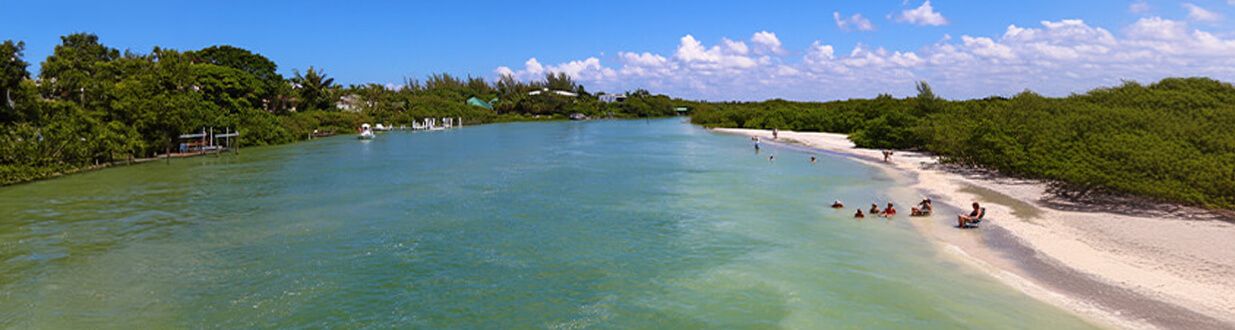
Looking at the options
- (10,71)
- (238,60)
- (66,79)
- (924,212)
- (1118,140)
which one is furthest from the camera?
(238,60)

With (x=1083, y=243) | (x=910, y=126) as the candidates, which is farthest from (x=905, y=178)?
(x=910, y=126)

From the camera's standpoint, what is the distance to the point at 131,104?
143 feet

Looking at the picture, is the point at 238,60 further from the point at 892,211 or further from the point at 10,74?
the point at 892,211

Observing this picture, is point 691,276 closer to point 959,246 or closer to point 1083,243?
Answer: point 959,246

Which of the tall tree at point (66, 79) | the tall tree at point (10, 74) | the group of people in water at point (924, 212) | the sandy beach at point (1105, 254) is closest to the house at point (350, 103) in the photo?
the tall tree at point (66, 79)

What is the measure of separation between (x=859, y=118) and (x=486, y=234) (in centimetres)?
6908

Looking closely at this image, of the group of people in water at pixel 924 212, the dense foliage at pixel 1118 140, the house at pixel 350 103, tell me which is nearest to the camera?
the group of people in water at pixel 924 212

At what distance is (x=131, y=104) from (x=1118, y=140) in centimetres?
5796

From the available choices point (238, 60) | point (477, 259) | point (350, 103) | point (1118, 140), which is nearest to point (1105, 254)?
point (1118, 140)

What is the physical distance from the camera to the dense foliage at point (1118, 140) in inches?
882

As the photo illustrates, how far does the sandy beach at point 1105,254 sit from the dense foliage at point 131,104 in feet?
149

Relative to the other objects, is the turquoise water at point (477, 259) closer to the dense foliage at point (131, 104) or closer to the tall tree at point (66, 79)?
the dense foliage at point (131, 104)

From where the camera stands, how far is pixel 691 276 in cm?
1684

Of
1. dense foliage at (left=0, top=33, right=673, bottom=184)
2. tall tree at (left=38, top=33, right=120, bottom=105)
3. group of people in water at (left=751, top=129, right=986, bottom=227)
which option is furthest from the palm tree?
group of people in water at (left=751, top=129, right=986, bottom=227)
